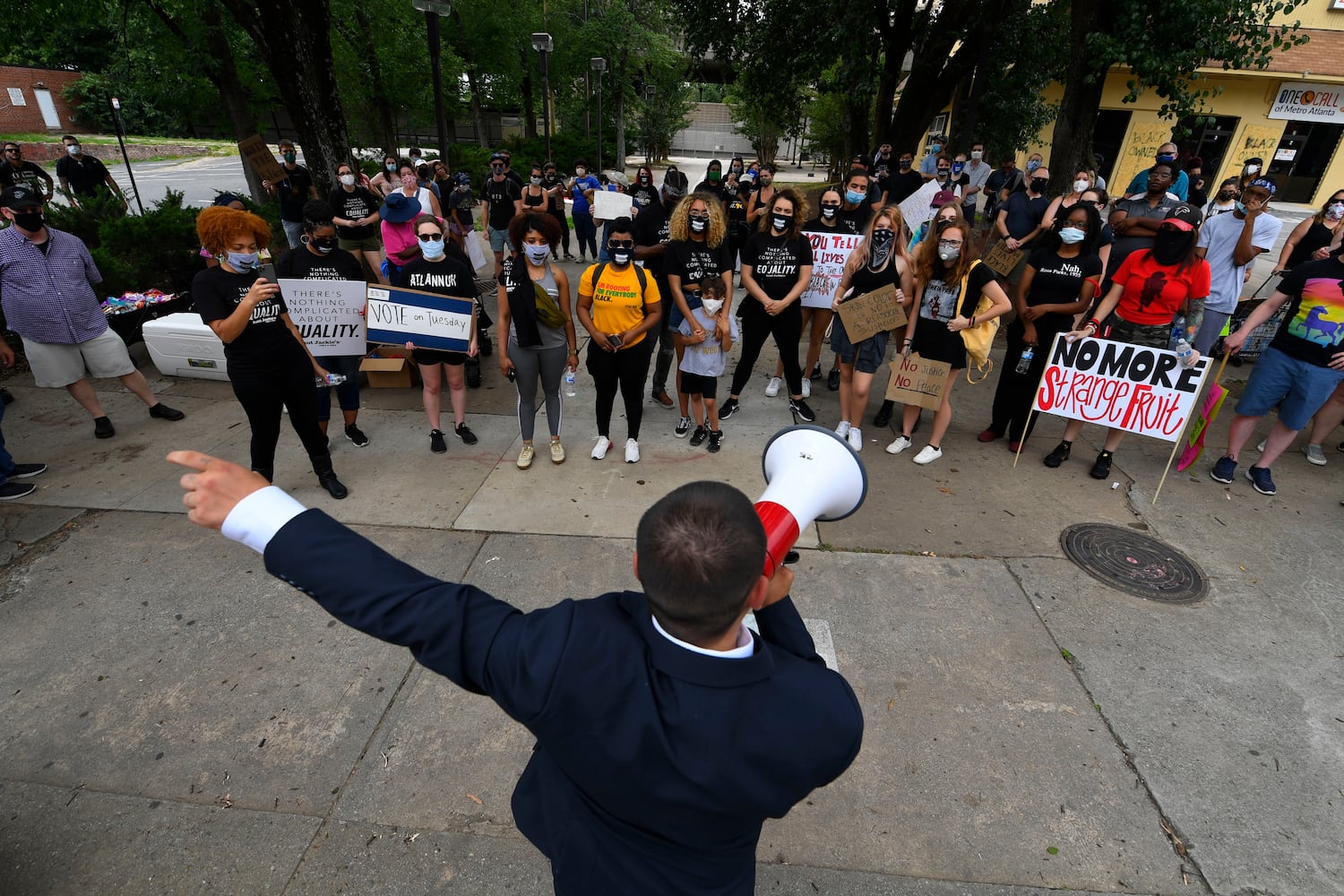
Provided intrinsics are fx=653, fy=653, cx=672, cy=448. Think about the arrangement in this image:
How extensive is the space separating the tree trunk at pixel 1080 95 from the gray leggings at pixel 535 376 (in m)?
8.28

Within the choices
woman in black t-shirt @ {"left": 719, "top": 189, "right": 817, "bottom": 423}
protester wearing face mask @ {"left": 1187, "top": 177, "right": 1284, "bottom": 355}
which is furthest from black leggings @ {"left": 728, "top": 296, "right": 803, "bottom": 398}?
protester wearing face mask @ {"left": 1187, "top": 177, "right": 1284, "bottom": 355}

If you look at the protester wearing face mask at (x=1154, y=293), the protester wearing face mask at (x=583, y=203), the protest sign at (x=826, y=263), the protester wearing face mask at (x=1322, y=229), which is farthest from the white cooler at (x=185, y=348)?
the protester wearing face mask at (x=1322, y=229)

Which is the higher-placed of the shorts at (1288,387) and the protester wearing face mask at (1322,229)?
the protester wearing face mask at (1322,229)

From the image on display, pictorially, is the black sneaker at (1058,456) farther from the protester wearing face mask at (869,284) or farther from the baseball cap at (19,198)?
the baseball cap at (19,198)

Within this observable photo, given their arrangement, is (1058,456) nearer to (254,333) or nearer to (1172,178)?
(1172,178)

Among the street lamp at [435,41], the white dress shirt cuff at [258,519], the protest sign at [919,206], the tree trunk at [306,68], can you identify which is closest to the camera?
the white dress shirt cuff at [258,519]

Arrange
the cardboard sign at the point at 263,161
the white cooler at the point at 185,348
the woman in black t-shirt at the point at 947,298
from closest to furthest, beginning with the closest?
the woman in black t-shirt at the point at 947,298 < the white cooler at the point at 185,348 < the cardboard sign at the point at 263,161

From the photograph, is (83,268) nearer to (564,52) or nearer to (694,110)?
(564,52)

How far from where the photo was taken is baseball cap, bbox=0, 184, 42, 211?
427cm

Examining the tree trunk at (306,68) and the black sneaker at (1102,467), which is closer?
the black sneaker at (1102,467)

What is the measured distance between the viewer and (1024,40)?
13867 mm

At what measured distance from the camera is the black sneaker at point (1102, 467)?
197 inches

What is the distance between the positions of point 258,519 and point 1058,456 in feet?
18.1

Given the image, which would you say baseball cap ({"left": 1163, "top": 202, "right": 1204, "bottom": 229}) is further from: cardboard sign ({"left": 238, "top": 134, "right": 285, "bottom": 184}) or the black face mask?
cardboard sign ({"left": 238, "top": 134, "right": 285, "bottom": 184})
